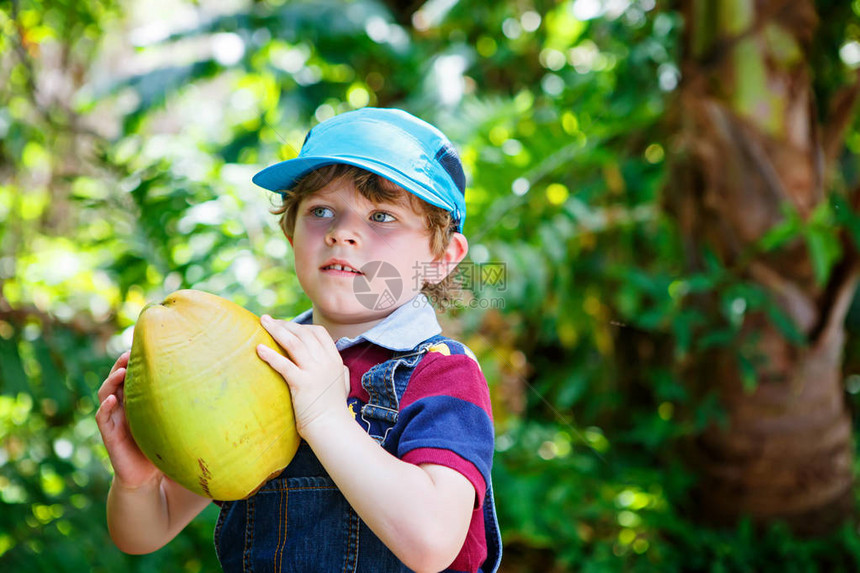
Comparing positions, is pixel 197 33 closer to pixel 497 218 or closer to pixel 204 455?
pixel 497 218

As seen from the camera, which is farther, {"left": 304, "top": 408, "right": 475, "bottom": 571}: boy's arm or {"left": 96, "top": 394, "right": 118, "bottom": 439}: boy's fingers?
{"left": 96, "top": 394, "right": 118, "bottom": 439}: boy's fingers

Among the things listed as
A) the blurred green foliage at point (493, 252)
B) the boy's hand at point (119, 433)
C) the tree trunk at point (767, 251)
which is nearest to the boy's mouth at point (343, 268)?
the boy's hand at point (119, 433)

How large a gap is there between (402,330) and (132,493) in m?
0.30

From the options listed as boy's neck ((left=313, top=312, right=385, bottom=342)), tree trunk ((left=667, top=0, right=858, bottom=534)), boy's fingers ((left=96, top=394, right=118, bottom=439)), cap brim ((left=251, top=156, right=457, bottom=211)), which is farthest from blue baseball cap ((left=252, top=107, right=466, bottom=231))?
tree trunk ((left=667, top=0, right=858, bottom=534))

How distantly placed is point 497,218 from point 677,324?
452mm

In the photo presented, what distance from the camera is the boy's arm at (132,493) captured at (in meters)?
0.68

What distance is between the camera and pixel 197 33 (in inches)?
84.9

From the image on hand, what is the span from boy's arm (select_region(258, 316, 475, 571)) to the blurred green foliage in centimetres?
39

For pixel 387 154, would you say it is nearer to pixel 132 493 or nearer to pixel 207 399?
pixel 207 399

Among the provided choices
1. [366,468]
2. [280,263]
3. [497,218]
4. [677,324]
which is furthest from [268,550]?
[677,324]

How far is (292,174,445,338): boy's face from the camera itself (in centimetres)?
64

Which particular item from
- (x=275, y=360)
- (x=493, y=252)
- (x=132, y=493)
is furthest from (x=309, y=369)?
(x=493, y=252)

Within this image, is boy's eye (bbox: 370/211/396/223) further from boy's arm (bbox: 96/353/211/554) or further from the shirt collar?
boy's arm (bbox: 96/353/211/554)

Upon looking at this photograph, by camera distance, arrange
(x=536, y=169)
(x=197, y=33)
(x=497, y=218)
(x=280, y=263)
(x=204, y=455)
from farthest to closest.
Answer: (x=197, y=33)
(x=536, y=169)
(x=497, y=218)
(x=280, y=263)
(x=204, y=455)
